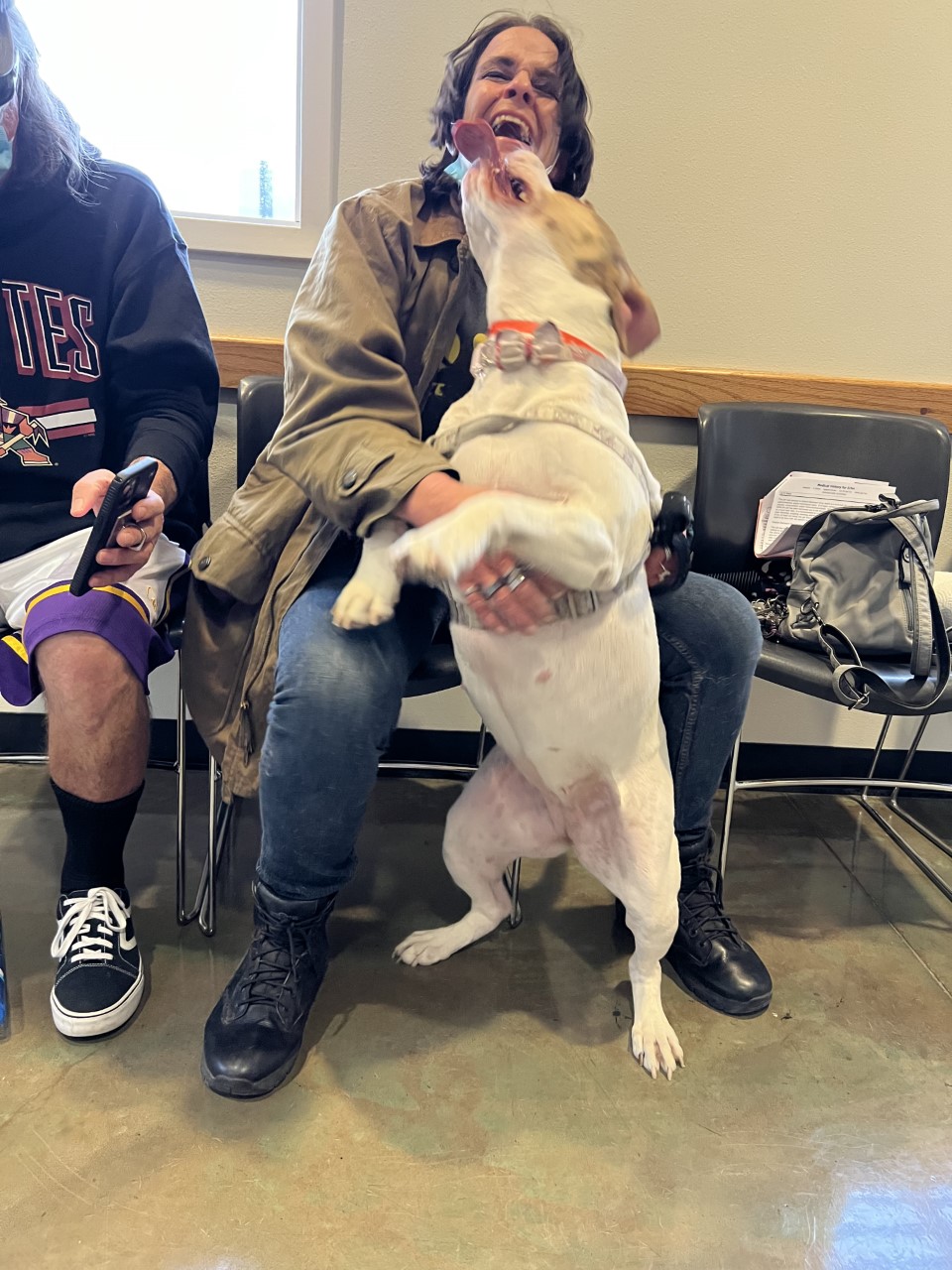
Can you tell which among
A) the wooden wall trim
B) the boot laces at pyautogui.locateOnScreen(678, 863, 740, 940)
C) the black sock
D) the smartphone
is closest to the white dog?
the boot laces at pyautogui.locateOnScreen(678, 863, 740, 940)

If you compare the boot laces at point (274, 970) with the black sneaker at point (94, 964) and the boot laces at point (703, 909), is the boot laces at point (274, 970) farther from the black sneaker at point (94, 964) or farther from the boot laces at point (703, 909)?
the boot laces at point (703, 909)

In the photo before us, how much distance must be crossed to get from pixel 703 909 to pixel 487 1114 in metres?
0.50

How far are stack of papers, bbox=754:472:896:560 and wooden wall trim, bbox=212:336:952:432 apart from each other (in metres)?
0.22

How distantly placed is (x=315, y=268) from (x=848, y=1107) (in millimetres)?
1393

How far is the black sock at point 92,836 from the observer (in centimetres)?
121

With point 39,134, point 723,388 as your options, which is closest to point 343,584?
point 39,134

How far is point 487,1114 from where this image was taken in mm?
1074

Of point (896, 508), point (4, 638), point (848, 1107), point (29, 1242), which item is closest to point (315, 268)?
point (4, 638)

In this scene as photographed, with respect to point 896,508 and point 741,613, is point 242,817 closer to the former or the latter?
point 741,613

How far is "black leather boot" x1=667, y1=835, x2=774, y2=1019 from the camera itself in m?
1.29

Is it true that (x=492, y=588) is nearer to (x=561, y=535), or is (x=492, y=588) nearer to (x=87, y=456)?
(x=561, y=535)

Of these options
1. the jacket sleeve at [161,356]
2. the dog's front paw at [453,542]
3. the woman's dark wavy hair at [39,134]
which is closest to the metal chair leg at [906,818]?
the dog's front paw at [453,542]

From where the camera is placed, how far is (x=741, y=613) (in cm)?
124

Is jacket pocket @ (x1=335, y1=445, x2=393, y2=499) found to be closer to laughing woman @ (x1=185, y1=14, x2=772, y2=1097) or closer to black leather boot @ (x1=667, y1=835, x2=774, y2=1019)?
laughing woman @ (x1=185, y1=14, x2=772, y2=1097)
